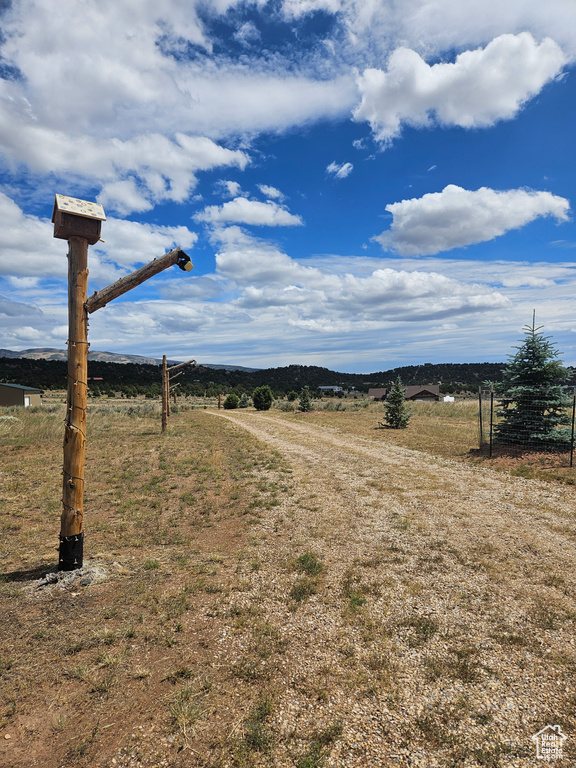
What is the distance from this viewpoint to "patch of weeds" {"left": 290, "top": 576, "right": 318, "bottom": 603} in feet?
15.2

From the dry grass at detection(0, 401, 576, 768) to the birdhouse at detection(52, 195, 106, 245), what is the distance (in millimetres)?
4535

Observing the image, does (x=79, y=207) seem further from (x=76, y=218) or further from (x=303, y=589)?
(x=303, y=589)

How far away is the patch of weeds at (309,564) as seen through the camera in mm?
5281

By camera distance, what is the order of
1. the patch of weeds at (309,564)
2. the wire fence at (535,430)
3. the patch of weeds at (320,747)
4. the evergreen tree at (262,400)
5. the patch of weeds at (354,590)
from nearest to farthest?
1. the patch of weeds at (320,747)
2. the patch of weeds at (354,590)
3. the patch of weeds at (309,564)
4. the wire fence at (535,430)
5. the evergreen tree at (262,400)

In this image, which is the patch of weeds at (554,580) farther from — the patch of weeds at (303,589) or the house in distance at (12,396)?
the house in distance at (12,396)

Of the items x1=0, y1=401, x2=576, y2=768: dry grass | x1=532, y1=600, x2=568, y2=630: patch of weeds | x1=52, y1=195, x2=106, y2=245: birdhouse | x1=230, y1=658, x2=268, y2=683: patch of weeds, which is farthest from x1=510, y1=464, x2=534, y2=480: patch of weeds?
x1=52, y1=195, x2=106, y2=245: birdhouse

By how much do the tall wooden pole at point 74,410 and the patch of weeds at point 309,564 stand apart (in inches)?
119

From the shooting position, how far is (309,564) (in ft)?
17.9

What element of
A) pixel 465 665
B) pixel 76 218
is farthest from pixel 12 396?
pixel 465 665

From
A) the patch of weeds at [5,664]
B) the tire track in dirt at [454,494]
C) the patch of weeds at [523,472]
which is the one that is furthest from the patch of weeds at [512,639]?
the patch of weeds at [523,472]

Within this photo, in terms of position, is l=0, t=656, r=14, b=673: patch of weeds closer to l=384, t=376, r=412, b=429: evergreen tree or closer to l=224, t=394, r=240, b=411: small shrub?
l=384, t=376, r=412, b=429: evergreen tree

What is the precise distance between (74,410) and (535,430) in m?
13.6

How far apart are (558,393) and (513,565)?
964 centimetres

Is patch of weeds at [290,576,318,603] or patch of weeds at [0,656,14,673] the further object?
patch of weeds at [290,576,318,603]
